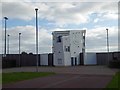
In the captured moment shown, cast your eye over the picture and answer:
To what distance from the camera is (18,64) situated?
79062 millimetres

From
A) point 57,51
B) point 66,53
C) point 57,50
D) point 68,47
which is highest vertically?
point 68,47

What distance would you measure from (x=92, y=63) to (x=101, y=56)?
Result: 9.94 feet

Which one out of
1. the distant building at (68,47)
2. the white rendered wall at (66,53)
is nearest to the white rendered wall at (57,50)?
the distant building at (68,47)

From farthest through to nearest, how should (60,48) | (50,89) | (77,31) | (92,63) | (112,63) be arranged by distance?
(92,63), (77,31), (60,48), (112,63), (50,89)

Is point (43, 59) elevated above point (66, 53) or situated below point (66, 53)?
below

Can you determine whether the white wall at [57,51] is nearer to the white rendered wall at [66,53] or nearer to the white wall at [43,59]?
the white rendered wall at [66,53]

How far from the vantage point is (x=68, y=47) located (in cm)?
7344

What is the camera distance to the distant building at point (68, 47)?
236ft

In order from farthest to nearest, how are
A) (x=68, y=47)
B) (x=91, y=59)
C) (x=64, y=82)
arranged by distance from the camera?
(x=91, y=59), (x=68, y=47), (x=64, y=82)


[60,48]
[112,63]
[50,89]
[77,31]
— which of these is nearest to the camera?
[50,89]

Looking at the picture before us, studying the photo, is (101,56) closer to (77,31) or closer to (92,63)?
(92,63)

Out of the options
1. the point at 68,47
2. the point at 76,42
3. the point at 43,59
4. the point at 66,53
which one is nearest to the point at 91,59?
the point at 76,42

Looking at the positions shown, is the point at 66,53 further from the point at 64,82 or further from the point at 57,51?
the point at 64,82

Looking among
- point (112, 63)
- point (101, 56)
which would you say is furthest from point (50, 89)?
point (101, 56)
